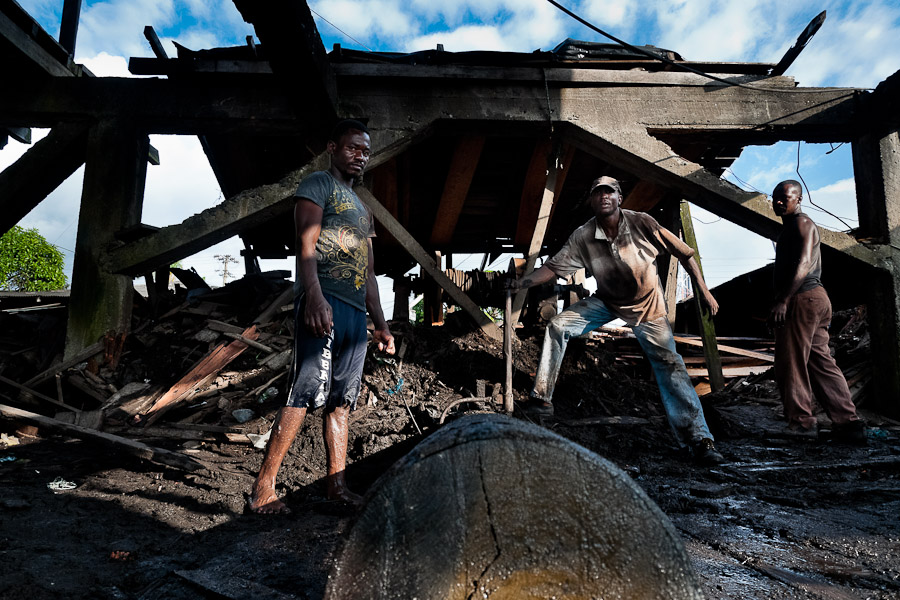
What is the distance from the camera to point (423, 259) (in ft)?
17.0

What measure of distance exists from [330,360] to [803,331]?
13.9 ft

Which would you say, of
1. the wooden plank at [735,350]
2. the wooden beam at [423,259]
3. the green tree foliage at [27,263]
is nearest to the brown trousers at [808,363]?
the wooden beam at [423,259]

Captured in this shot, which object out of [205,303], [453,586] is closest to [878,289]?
[453,586]

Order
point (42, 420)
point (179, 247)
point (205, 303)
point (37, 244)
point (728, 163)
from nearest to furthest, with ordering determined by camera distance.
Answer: point (42, 420), point (179, 247), point (205, 303), point (728, 163), point (37, 244)

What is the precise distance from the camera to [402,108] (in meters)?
4.86

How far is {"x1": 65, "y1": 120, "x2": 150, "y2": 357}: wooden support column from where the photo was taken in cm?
437

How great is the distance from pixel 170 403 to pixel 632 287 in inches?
160

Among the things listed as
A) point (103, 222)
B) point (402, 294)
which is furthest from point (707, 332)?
point (103, 222)

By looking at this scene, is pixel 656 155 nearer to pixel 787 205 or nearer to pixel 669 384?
pixel 787 205

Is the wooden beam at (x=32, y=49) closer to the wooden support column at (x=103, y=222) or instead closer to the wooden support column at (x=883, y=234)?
the wooden support column at (x=103, y=222)

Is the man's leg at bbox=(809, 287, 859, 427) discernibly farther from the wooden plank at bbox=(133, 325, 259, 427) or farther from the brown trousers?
the wooden plank at bbox=(133, 325, 259, 427)

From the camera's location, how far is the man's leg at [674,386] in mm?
3910

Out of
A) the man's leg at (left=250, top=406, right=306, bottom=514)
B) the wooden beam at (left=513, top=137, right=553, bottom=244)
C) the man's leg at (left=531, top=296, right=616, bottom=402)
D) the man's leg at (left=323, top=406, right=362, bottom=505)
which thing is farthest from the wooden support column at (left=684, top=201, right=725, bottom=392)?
the man's leg at (left=250, top=406, right=306, bottom=514)

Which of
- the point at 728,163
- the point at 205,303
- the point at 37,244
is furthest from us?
the point at 37,244
